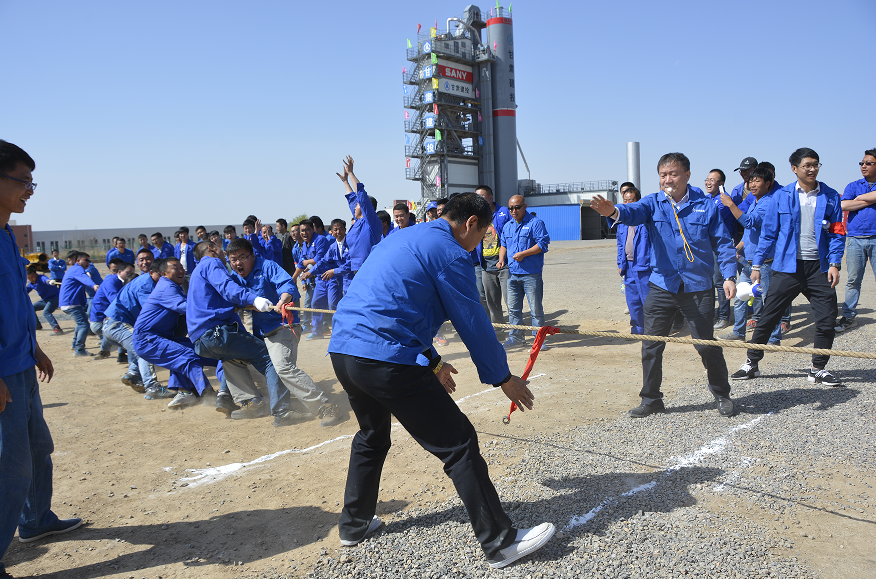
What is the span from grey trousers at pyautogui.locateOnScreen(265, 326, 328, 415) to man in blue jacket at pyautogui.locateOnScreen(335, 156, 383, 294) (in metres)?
1.47

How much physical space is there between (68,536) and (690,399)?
16.3 feet

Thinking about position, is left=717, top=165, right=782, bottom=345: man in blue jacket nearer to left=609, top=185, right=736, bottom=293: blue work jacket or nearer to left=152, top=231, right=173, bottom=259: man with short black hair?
left=609, top=185, right=736, bottom=293: blue work jacket

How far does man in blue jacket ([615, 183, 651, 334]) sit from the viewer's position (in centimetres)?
701

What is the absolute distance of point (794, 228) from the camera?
520 centimetres

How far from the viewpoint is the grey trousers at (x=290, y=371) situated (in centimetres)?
539

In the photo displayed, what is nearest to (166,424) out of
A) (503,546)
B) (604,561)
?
(503,546)

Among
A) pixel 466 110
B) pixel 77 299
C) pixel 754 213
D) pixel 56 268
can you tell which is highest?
pixel 466 110

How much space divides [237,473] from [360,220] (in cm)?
398

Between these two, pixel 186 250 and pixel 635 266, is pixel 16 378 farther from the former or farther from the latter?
pixel 186 250

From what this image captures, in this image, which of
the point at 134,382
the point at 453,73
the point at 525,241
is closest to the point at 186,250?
the point at 134,382

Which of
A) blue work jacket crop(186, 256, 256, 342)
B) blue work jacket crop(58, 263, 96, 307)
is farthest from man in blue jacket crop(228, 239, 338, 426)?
blue work jacket crop(58, 263, 96, 307)

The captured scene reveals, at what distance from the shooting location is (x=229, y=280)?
5.52 meters

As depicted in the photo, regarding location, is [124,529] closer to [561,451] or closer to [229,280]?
[229,280]

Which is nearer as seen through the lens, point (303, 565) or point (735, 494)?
point (303, 565)
